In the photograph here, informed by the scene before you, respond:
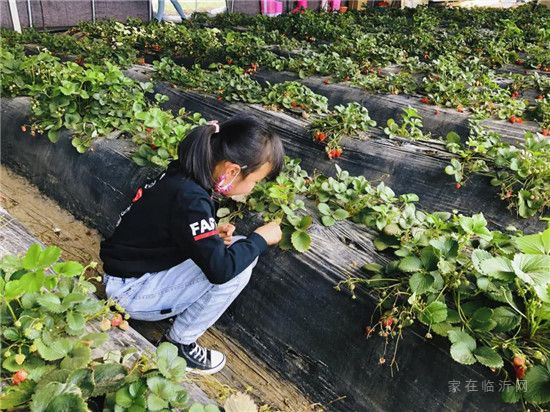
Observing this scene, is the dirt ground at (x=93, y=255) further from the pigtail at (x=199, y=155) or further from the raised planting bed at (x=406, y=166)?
the raised planting bed at (x=406, y=166)

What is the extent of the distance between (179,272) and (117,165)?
1159 millimetres

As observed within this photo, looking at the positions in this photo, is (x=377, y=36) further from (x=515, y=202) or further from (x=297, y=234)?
(x=297, y=234)

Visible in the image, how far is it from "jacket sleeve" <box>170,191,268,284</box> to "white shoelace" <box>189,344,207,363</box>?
45 centimetres

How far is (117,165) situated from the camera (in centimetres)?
Result: 282

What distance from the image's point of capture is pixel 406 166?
3365mm

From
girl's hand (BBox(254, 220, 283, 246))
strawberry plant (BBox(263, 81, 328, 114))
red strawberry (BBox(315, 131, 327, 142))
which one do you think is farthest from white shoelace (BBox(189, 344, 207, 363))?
strawberry plant (BBox(263, 81, 328, 114))

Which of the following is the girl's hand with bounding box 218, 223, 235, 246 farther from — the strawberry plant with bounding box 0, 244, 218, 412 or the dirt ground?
the strawberry plant with bounding box 0, 244, 218, 412

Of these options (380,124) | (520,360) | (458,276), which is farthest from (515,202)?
(380,124)

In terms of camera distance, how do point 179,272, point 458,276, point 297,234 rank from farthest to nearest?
1. point 297,234
2. point 179,272
3. point 458,276

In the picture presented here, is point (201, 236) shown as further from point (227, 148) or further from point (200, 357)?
point (200, 357)

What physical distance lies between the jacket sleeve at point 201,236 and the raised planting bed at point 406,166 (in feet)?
5.77

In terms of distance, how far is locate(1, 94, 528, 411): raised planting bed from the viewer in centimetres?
165

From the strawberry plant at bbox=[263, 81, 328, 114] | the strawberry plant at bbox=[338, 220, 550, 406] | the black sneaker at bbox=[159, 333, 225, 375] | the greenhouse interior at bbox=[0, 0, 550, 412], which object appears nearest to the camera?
the greenhouse interior at bbox=[0, 0, 550, 412]

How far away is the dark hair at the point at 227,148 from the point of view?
1727 mm
